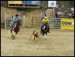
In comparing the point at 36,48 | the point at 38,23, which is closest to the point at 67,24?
the point at 38,23

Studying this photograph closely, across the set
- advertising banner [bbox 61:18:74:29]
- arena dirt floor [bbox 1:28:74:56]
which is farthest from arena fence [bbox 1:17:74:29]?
arena dirt floor [bbox 1:28:74:56]

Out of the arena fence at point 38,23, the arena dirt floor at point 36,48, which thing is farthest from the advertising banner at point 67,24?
the arena dirt floor at point 36,48

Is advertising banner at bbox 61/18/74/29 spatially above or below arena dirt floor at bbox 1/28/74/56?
above

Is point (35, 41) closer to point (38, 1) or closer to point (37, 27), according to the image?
point (37, 27)

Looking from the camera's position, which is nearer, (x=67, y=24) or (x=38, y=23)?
(x=67, y=24)

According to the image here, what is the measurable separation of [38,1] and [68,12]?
3.86 meters

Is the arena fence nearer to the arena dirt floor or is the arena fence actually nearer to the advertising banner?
the advertising banner

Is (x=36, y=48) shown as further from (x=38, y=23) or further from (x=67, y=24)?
(x=38, y=23)

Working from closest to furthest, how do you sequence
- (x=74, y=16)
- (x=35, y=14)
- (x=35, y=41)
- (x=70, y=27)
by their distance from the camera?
(x=35, y=41)
(x=70, y=27)
(x=74, y=16)
(x=35, y=14)

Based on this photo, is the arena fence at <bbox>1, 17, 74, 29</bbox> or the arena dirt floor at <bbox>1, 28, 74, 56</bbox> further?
the arena fence at <bbox>1, 17, 74, 29</bbox>

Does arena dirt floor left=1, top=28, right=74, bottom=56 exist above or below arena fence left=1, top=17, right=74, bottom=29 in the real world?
below

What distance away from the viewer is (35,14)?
3694 centimetres

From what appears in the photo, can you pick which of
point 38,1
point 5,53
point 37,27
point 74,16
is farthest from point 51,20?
point 5,53

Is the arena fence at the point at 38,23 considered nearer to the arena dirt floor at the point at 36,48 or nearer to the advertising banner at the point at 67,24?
the advertising banner at the point at 67,24
